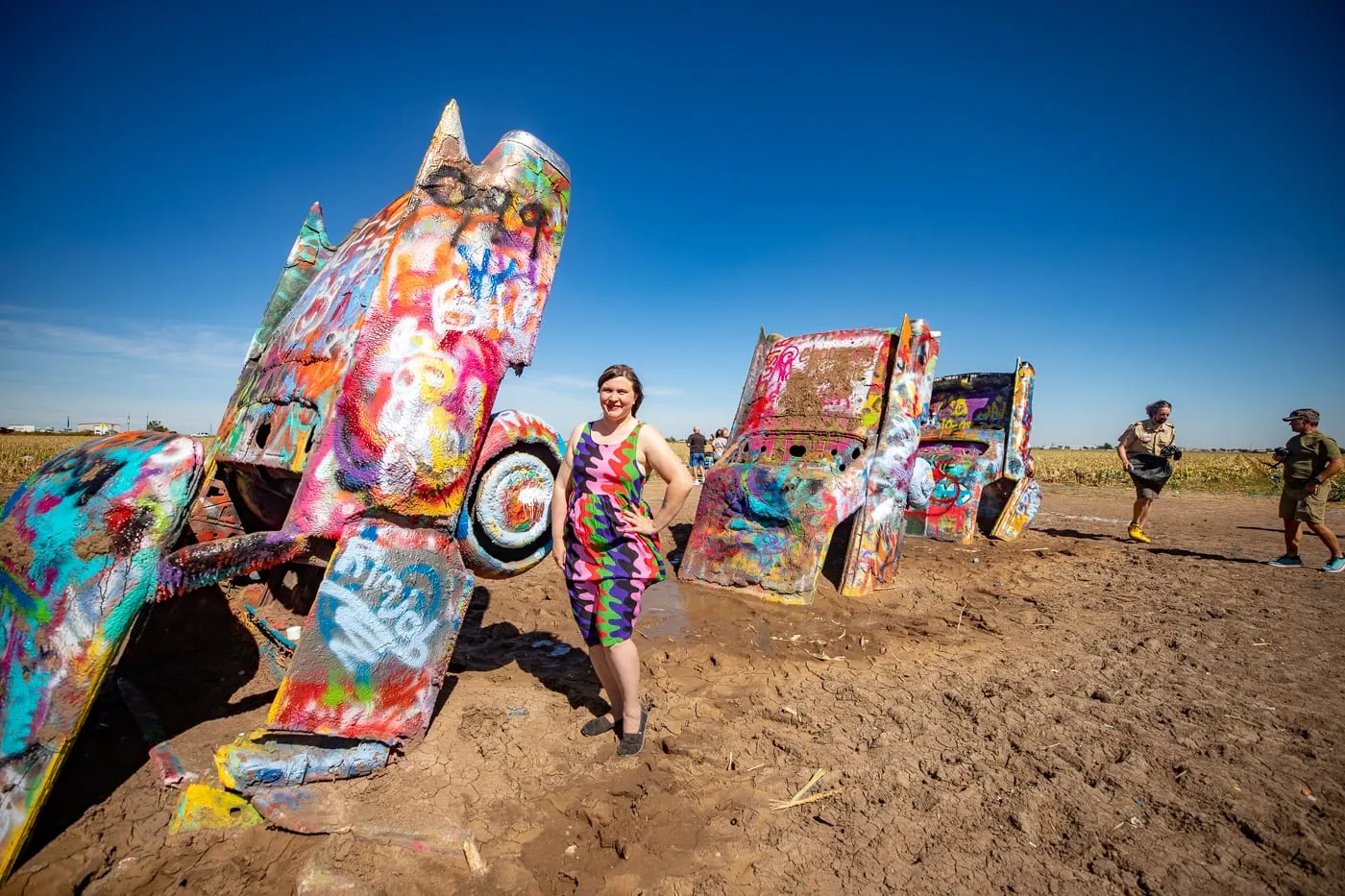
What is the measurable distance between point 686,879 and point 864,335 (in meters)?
5.28

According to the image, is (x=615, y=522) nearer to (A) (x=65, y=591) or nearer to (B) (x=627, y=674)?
(B) (x=627, y=674)

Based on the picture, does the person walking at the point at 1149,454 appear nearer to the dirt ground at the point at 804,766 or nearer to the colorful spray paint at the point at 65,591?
the dirt ground at the point at 804,766

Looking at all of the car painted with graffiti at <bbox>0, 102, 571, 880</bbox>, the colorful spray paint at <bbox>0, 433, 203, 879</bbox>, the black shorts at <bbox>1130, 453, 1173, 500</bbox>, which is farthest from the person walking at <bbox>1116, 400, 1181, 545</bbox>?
the colorful spray paint at <bbox>0, 433, 203, 879</bbox>

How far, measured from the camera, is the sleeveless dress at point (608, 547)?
2.56 meters

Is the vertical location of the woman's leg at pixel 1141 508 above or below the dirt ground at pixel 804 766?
above

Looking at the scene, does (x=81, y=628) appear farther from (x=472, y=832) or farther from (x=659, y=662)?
(x=659, y=662)

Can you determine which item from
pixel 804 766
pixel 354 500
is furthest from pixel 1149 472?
pixel 354 500

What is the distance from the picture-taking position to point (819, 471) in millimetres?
5398

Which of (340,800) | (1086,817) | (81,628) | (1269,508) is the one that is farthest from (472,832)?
(1269,508)

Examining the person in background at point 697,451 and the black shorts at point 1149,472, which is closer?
the black shorts at point 1149,472

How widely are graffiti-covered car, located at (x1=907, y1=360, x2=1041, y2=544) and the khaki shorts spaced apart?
8.62ft

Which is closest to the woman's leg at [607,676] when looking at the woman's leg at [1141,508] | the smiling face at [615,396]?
the smiling face at [615,396]

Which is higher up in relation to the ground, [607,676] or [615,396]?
[615,396]

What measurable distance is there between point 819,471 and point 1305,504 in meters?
5.54
